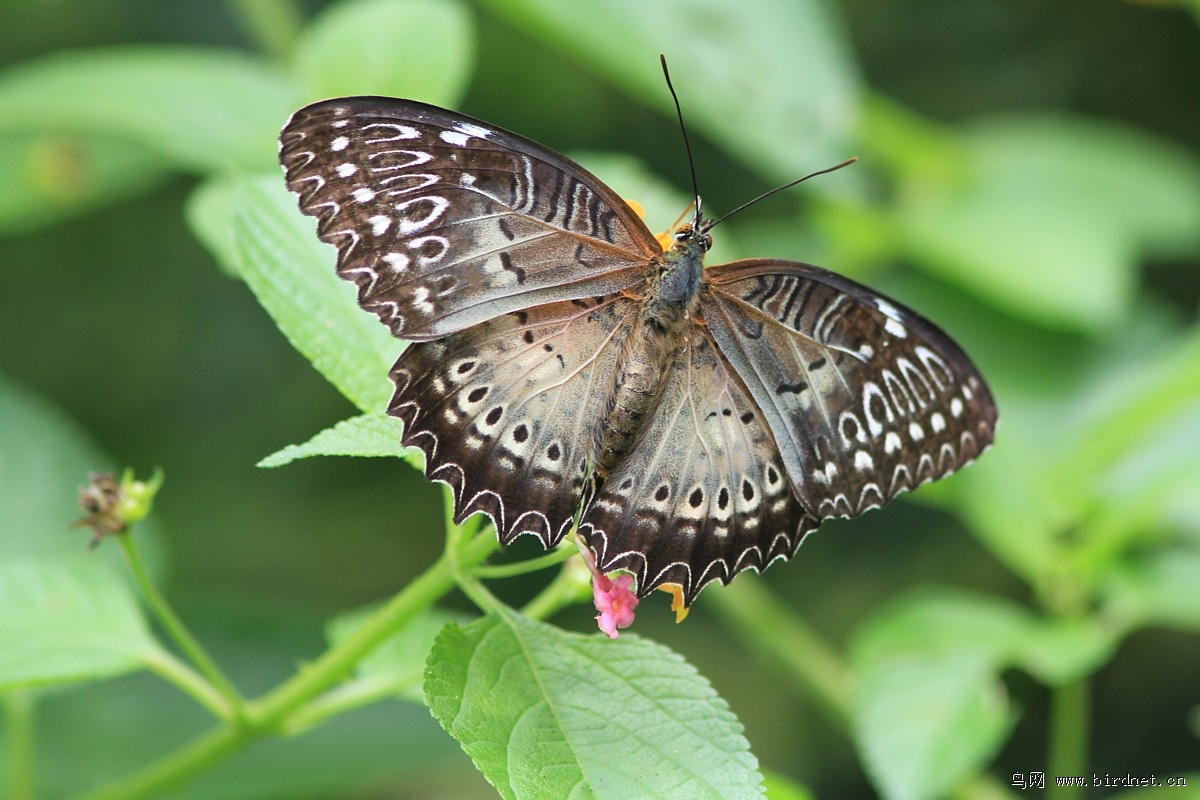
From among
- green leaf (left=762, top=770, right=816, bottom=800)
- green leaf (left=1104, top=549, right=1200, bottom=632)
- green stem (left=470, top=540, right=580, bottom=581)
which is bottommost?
green leaf (left=762, top=770, right=816, bottom=800)

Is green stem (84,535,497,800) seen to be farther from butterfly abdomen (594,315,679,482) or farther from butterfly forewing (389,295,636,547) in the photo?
butterfly abdomen (594,315,679,482)

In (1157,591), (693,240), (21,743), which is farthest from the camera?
(1157,591)

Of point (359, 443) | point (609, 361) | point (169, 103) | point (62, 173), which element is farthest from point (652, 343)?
point (62, 173)

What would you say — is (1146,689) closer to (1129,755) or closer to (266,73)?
(1129,755)

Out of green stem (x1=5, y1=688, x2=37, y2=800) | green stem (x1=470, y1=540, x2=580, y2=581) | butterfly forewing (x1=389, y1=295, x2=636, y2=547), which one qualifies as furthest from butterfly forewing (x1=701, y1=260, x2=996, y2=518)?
green stem (x1=5, y1=688, x2=37, y2=800)

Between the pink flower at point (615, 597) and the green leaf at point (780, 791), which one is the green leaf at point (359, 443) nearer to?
the pink flower at point (615, 597)

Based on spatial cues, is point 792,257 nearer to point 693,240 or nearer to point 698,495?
point 693,240
